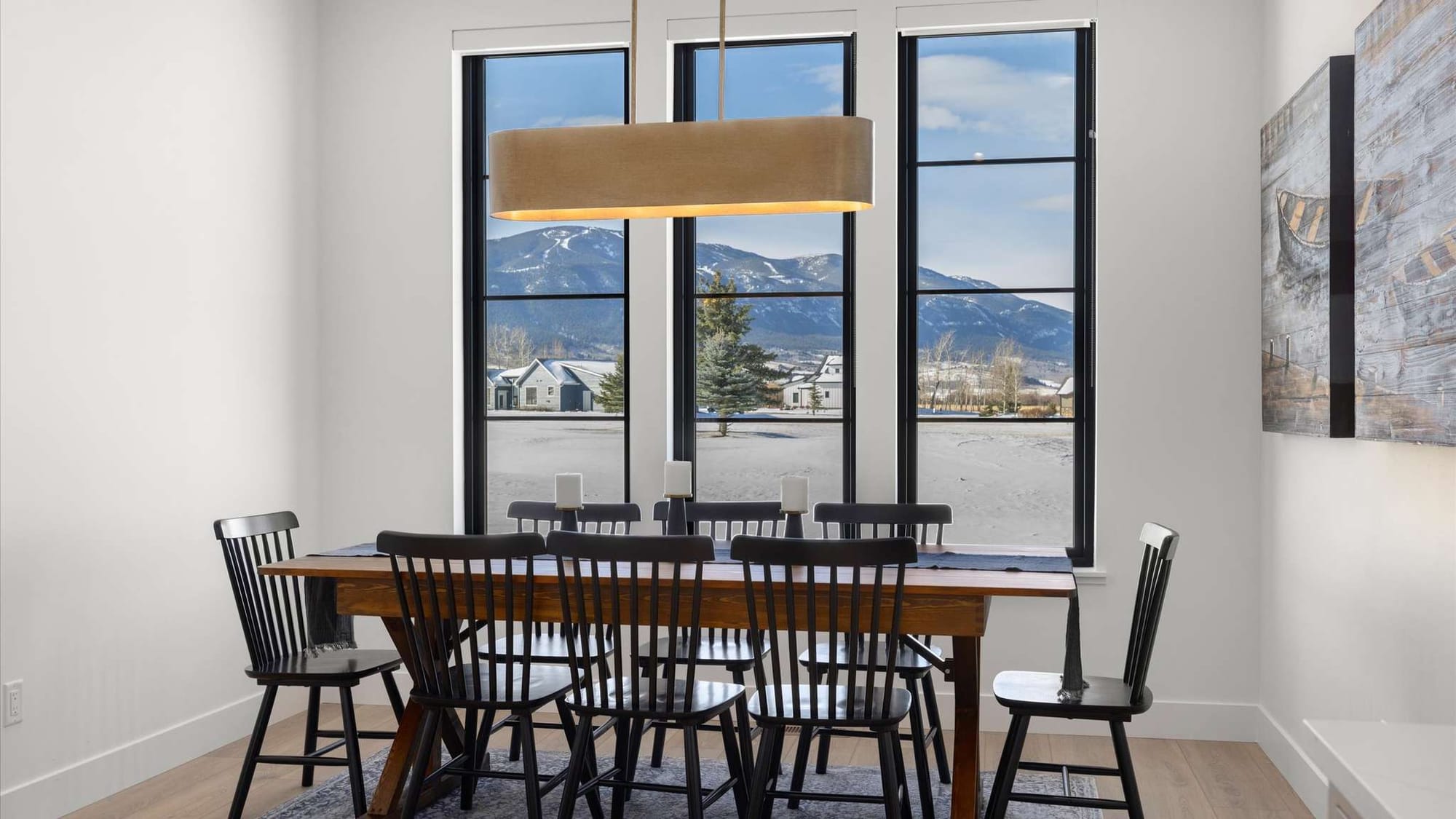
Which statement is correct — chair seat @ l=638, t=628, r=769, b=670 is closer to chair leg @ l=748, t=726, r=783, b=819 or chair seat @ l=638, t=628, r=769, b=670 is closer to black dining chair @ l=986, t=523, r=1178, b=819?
chair leg @ l=748, t=726, r=783, b=819

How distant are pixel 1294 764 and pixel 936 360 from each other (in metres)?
1.91

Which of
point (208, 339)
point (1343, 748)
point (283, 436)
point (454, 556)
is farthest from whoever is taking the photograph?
point (283, 436)

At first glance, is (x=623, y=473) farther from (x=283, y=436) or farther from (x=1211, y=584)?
(x=1211, y=584)

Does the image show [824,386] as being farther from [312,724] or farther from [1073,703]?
[312,724]

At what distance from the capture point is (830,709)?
2785 mm

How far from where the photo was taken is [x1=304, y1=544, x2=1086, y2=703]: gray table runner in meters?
2.98

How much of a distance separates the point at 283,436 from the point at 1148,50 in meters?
3.72

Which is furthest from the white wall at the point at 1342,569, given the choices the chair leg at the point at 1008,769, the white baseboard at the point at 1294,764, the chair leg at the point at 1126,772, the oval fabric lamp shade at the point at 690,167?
the oval fabric lamp shade at the point at 690,167

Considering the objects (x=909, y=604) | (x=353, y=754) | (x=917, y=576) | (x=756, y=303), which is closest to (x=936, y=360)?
(x=756, y=303)

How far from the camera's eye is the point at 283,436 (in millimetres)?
4703

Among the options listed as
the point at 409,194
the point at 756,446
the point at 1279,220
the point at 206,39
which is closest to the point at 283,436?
the point at 409,194

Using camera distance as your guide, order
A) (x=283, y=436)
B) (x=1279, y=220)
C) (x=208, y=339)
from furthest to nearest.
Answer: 1. (x=283, y=436)
2. (x=208, y=339)
3. (x=1279, y=220)

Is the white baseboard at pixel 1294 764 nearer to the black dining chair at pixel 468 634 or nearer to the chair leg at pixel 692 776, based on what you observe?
the chair leg at pixel 692 776

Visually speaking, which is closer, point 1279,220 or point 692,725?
point 692,725
